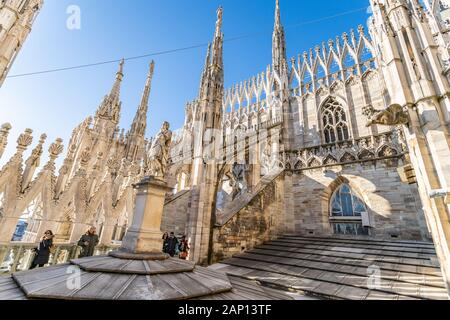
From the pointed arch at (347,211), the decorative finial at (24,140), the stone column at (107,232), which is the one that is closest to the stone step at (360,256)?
the pointed arch at (347,211)

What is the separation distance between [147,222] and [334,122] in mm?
14721

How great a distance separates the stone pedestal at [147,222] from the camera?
3.89 metres

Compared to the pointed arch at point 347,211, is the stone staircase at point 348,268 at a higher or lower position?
lower

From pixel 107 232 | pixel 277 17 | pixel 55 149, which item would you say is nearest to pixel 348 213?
pixel 107 232

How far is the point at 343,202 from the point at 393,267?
18.9ft

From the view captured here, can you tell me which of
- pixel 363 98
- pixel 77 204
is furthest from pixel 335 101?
pixel 77 204

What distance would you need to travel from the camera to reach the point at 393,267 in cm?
581

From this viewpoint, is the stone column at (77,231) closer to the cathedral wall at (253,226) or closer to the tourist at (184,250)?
the tourist at (184,250)

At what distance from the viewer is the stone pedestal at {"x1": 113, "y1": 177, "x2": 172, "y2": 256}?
389cm

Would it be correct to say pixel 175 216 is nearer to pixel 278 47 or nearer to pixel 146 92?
pixel 146 92

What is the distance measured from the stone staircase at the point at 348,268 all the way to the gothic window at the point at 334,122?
293 inches

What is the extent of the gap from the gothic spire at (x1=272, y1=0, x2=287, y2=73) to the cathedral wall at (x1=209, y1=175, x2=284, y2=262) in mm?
11151

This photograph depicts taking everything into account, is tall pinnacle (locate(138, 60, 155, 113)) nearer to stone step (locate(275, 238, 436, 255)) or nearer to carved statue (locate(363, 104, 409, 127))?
stone step (locate(275, 238, 436, 255))

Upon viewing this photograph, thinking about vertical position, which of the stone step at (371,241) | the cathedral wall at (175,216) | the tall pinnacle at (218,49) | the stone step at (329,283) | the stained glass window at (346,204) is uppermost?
the tall pinnacle at (218,49)
